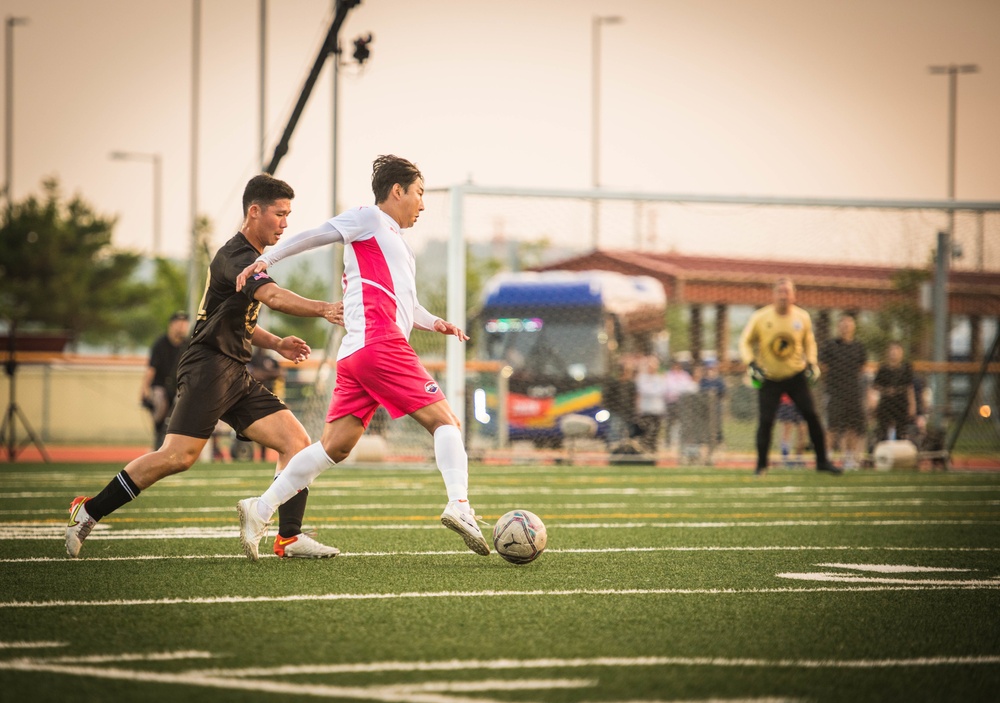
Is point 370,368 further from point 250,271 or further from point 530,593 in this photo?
point 530,593

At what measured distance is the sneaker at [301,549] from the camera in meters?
6.95

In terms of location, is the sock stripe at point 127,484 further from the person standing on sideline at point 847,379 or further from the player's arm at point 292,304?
the person standing on sideline at point 847,379

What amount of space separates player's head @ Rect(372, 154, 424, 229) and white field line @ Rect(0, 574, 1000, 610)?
2.29 m

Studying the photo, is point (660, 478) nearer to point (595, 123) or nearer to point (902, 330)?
point (902, 330)

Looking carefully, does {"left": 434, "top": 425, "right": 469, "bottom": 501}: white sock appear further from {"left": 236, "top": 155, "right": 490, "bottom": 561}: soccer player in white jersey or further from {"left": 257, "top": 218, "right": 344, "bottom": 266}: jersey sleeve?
{"left": 257, "top": 218, "right": 344, "bottom": 266}: jersey sleeve

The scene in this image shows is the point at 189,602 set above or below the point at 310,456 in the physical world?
below

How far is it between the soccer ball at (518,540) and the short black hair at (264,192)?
7.36ft

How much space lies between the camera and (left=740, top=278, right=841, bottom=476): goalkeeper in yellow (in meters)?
14.7

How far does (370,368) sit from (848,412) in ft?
45.1

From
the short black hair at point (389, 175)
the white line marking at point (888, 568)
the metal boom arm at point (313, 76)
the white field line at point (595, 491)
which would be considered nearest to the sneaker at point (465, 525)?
the short black hair at point (389, 175)

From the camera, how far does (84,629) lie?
467cm

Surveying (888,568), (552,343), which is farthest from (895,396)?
(888,568)

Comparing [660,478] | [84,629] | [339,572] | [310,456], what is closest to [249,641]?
[84,629]

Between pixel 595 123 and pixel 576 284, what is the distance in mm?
13586
